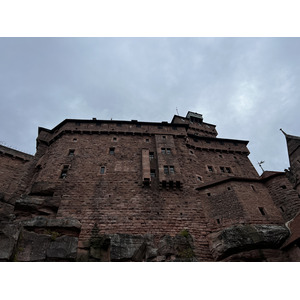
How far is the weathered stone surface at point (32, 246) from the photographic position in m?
12.2

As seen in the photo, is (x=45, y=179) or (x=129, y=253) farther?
(x=45, y=179)

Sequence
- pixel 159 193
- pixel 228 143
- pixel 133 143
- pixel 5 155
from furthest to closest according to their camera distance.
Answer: pixel 228 143
pixel 133 143
pixel 5 155
pixel 159 193

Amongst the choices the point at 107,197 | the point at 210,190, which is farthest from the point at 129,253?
the point at 210,190

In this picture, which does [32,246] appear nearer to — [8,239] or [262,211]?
[8,239]

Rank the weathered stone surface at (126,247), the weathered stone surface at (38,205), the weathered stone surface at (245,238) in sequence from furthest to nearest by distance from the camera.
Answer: the weathered stone surface at (38,205) → the weathered stone surface at (245,238) → the weathered stone surface at (126,247)

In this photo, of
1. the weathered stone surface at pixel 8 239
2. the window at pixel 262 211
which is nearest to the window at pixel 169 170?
the window at pixel 262 211

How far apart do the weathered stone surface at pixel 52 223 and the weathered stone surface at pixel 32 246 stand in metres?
1.18

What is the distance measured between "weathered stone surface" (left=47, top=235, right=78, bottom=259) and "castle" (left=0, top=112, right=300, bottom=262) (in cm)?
6

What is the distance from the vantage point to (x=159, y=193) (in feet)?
62.1

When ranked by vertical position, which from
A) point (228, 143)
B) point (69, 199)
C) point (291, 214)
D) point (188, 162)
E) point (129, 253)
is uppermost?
point (228, 143)

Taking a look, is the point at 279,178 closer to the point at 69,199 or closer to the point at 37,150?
the point at 69,199

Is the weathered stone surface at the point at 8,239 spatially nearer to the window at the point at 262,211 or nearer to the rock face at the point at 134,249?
the rock face at the point at 134,249

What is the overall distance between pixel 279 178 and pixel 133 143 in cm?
1538

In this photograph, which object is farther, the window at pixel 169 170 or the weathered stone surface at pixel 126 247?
the window at pixel 169 170
